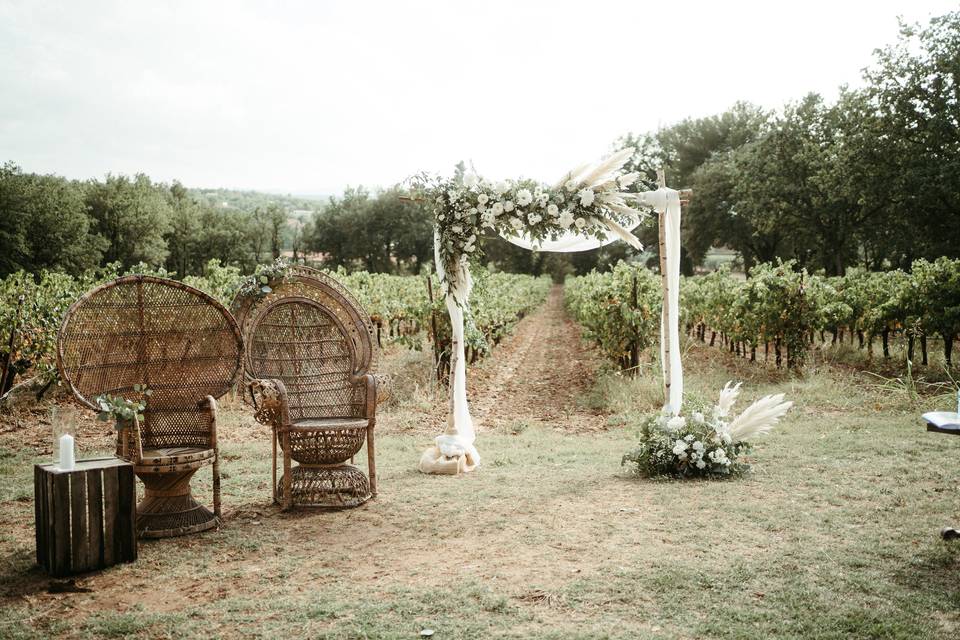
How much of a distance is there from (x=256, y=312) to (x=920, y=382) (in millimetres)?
8341

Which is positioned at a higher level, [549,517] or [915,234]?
[915,234]

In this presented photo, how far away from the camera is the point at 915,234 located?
21859 millimetres

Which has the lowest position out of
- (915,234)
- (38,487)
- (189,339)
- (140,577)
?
(140,577)

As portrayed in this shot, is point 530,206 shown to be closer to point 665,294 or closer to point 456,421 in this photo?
point 665,294

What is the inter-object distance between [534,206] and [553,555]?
2.83 metres

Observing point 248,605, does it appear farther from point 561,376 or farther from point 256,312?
point 561,376

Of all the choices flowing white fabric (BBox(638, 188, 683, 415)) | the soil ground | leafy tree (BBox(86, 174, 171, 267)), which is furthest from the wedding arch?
leafy tree (BBox(86, 174, 171, 267))

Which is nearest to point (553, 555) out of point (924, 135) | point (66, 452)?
point (66, 452)

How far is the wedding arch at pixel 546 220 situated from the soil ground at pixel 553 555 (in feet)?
1.85

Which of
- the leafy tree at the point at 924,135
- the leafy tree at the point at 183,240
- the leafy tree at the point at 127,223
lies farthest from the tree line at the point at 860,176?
the leafy tree at the point at 183,240

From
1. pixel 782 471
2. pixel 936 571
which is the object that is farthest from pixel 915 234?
pixel 936 571

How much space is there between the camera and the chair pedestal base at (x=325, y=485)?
491cm

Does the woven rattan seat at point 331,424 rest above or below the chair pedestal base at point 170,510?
above

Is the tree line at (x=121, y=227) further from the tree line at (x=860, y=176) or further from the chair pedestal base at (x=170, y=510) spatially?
the tree line at (x=860, y=176)
